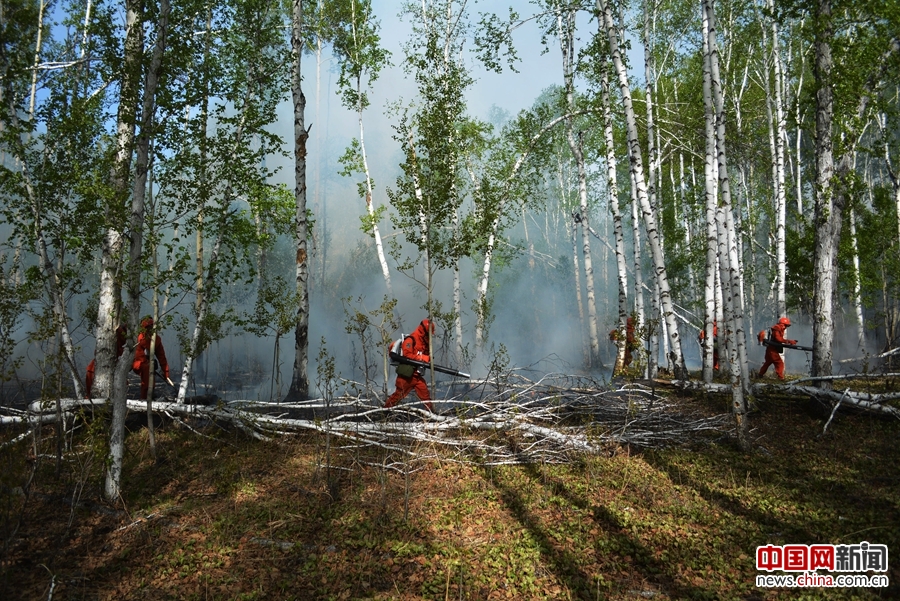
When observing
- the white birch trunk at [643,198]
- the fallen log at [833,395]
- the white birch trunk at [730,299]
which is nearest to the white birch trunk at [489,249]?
the white birch trunk at [643,198]

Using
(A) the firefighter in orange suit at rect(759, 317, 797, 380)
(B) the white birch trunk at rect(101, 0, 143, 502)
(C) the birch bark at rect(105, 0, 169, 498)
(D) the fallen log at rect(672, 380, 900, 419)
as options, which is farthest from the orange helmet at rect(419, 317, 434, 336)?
(A) the firefighter in orange suit at rect(759, 317, 797, 380)

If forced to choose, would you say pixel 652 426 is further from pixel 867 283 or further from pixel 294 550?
pixel 867 283

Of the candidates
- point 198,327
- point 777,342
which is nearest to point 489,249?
point 777,342

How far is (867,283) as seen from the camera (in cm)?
1445

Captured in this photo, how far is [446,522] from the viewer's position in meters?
4.73

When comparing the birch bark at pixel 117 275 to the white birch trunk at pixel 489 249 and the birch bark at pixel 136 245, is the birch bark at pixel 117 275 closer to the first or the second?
the birch bark at pixel 136 245

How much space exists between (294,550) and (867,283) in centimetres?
1764

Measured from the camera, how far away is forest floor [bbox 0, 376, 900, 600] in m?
3.73

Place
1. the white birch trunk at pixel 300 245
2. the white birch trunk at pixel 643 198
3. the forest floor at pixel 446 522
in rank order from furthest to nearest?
the white birch trunk at pixel 300 245, the white birch trunk at pixel 643 198, the forest floor at pixel 446 522

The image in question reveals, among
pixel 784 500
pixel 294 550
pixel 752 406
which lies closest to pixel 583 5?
pixel 752 406

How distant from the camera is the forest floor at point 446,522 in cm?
373

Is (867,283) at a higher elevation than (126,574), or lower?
higher

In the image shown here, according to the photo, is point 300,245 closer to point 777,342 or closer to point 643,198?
point 643,198

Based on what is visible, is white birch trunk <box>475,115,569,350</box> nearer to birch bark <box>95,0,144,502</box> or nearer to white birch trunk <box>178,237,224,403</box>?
white birch trunk <box>178,237,224,403</box>
